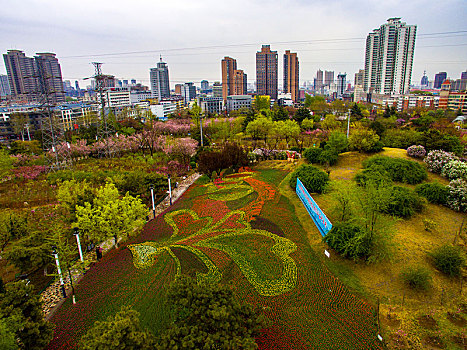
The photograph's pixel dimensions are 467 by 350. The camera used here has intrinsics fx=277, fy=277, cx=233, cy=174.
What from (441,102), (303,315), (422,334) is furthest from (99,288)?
(441,102)

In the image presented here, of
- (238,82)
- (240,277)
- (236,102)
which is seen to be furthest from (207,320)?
(238,82)

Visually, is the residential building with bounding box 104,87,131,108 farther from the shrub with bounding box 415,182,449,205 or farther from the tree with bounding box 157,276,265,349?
the tree with bounding box 157,276,265,349

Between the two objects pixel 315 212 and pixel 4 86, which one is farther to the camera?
pixel 4 86

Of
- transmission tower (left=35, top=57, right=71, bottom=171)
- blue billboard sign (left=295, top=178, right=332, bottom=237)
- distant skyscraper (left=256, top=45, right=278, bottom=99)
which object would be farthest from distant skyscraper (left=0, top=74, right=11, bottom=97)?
blue billboard sign (left=295, top=178, right=332, bottom=237)

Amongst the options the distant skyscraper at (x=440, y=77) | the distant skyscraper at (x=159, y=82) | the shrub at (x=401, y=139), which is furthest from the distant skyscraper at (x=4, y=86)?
the distant skyscraper at (x=440, y=77)

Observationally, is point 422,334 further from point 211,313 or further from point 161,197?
point 161,197

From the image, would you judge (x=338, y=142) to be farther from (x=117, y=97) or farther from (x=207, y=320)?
(x=117, y=97)

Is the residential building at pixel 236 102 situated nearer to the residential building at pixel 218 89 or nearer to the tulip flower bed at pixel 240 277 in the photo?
the residential building at pixel 218 89
